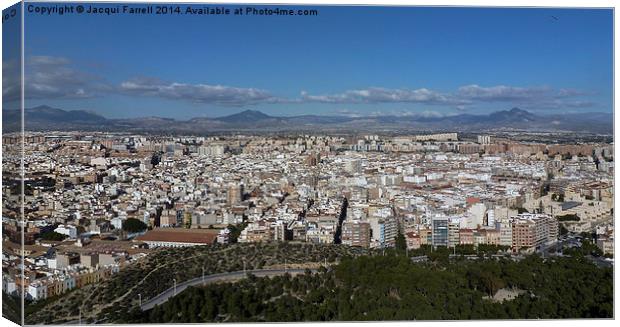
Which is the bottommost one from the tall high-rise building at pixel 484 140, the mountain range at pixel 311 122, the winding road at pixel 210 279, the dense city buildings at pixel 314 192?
the winding road at pixel 210 279

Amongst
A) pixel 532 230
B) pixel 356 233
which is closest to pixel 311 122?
pixel 356 233

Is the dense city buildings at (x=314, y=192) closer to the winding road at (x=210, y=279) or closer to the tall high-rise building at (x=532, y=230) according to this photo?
the tall high-rise building at (x=532, y=230)

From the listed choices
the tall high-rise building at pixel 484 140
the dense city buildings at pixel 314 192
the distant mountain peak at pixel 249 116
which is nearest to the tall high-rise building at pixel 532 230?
the dense city buildings at pixel 314 192

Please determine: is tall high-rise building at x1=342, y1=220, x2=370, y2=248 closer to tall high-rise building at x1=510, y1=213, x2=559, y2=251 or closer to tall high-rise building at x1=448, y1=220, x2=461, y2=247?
tall high-rise building at x1=448, y1=220, x2=461, y2=247

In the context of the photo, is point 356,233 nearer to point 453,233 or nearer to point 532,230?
point 453,233

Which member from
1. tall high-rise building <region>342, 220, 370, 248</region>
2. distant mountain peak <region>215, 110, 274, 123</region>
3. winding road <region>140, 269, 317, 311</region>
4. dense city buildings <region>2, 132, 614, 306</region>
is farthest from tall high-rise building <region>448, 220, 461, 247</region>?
distant mountain peak <region>215, 110, 274, 123</region>
